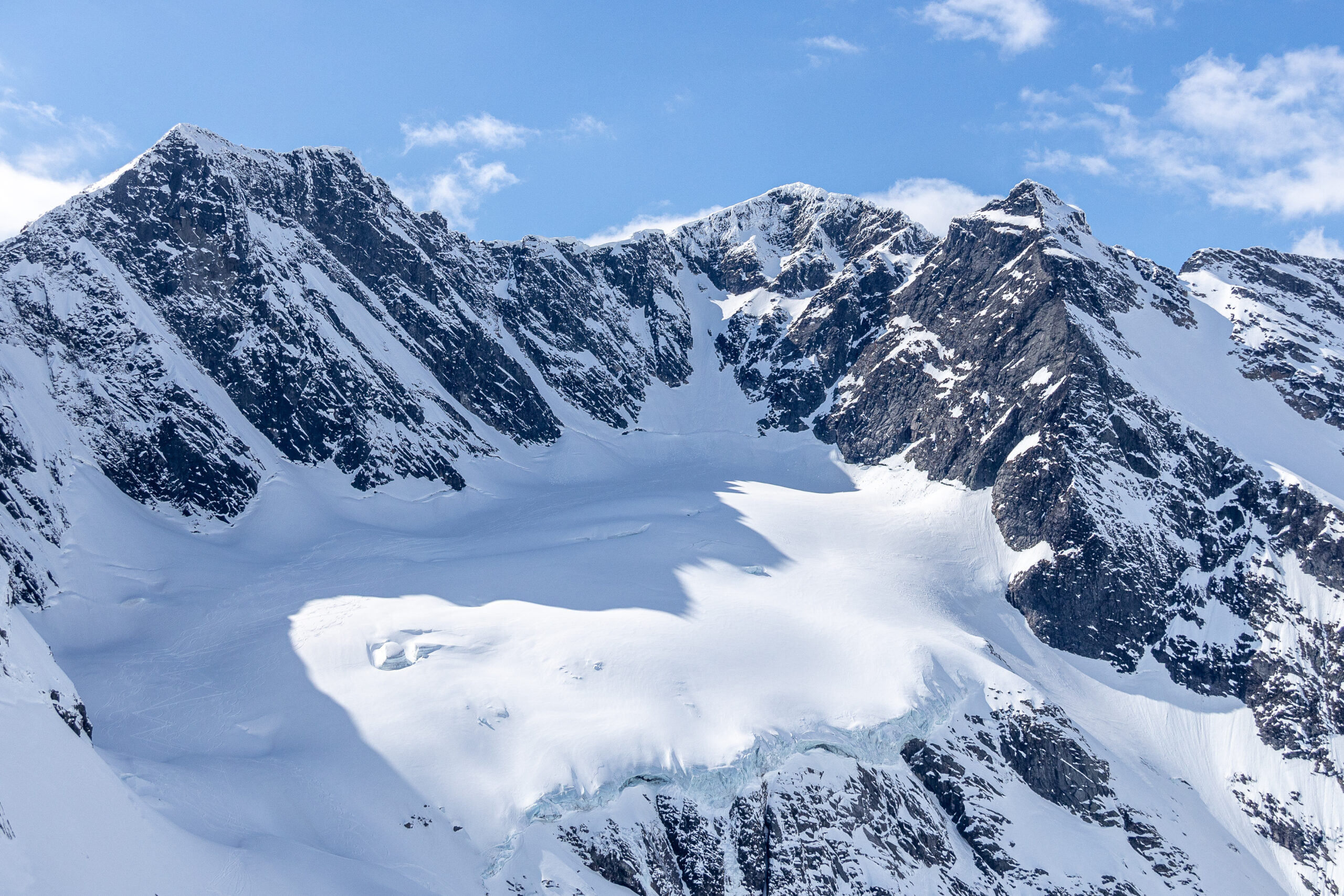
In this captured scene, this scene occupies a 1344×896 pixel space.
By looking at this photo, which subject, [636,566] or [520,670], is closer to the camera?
[520,670]

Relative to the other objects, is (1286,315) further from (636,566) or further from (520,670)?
(520,670)

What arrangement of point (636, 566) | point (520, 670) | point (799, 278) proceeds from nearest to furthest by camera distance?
point (520, 670) → point (636, 566) → point (799, 278)

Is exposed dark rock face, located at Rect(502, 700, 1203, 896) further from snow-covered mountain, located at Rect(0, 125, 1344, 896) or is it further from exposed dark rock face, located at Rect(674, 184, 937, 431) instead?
exposed dark rock face, located at Rect(674, 184, 937, 431)

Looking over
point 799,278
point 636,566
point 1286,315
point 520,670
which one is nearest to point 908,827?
point 520,670

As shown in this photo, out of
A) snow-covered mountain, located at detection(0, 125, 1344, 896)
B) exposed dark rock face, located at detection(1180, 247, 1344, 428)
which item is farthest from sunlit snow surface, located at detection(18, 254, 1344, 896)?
exposed dark rock face, located at detection(1180, 247, 1344, 428)

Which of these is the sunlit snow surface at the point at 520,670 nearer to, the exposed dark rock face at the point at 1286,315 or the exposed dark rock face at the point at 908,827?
the exposed dark rock face at the point at 908,827

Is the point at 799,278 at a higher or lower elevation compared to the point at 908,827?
higher

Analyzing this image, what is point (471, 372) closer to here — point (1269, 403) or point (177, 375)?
point (177, 375)

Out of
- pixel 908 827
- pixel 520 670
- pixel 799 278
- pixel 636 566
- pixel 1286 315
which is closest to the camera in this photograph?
pixel 908 827
